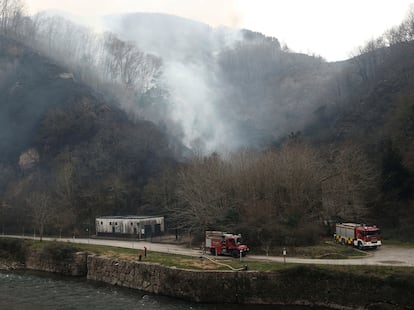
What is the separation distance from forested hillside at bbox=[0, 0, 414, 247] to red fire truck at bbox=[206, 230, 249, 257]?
264cm

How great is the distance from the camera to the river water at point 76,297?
26781 mm

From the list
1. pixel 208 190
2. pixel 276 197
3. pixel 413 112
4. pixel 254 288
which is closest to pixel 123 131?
pixel 208 190

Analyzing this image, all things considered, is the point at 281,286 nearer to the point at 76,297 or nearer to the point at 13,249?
the point at 76,297

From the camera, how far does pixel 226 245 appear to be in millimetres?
35188

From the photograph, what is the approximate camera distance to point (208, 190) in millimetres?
46000

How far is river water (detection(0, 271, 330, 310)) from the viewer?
26.8 meters

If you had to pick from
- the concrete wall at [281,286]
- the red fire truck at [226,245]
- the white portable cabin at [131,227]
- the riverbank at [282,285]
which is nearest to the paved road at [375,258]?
the red fire truck at [226,245]

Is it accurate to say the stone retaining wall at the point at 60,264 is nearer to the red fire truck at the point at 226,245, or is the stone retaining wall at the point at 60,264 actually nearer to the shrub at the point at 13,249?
the shrub at the point at 13,249

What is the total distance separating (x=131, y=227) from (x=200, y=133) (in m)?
48.9

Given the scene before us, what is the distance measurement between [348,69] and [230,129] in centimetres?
4012

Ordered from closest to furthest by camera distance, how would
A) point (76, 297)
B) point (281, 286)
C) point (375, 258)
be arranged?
point (281, 286)
point (76, 297)
point (375, 258)

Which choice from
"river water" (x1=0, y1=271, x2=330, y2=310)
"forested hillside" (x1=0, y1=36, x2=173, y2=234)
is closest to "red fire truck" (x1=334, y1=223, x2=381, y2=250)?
"river water" (x1=0, y1=271, x2=330, y2=310)

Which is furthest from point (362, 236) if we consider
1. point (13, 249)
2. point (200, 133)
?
point (200, 133)

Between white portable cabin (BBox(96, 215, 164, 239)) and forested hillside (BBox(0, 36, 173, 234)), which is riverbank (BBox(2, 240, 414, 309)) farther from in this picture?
forested hillside (BBox(0, 36, 173, 234))
